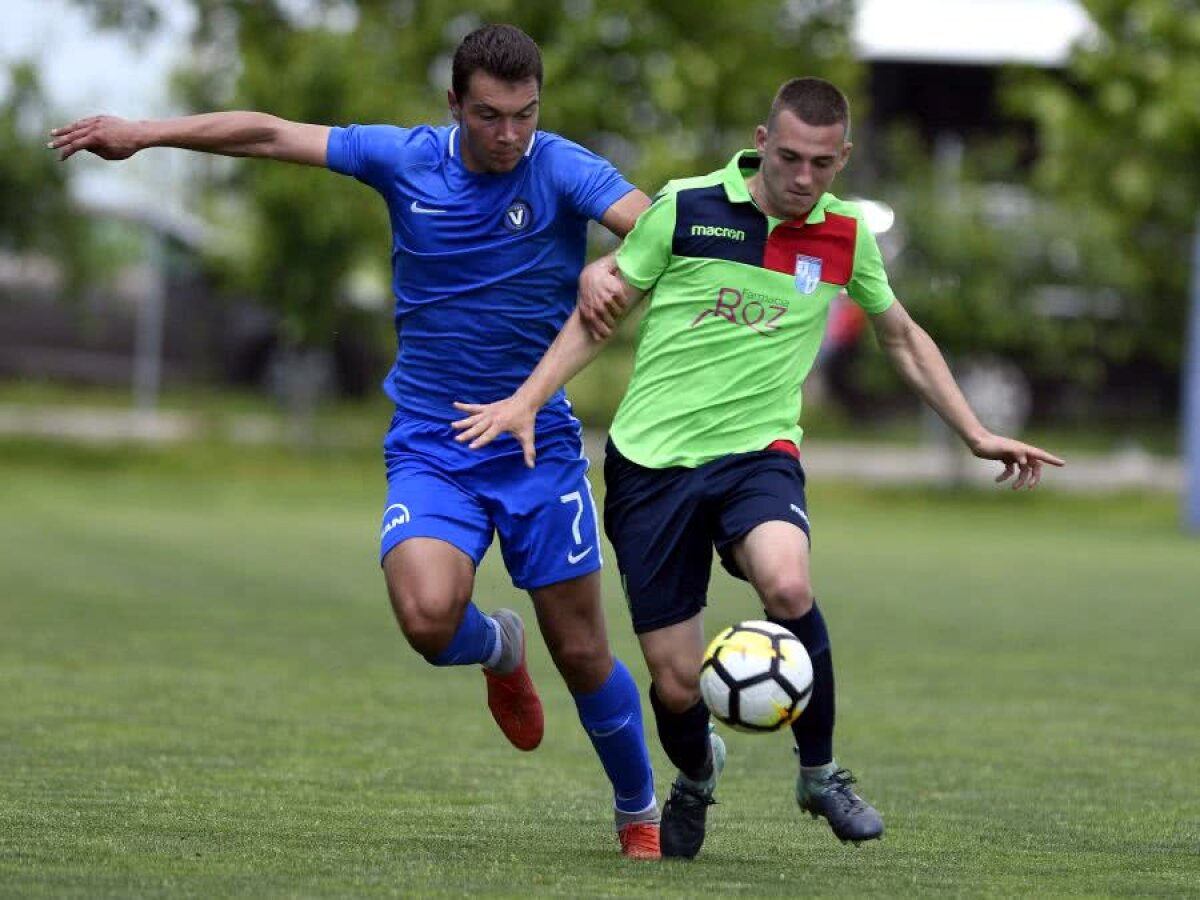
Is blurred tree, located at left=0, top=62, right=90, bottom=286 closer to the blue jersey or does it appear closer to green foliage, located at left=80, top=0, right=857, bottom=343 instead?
green foliage, located at left=80, top=0, right=857, bottom=343

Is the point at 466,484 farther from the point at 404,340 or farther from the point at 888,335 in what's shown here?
the point at 888,335

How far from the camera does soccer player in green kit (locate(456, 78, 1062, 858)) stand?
6383 millimetres

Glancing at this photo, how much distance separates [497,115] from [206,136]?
0.86 m

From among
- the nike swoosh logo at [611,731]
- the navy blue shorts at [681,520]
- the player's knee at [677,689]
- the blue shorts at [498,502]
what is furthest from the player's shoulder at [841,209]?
the nike swoosh logo at [611,731]

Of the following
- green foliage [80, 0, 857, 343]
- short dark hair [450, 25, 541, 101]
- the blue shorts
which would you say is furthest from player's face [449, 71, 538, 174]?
green foliage [80, 0, 857, 343]

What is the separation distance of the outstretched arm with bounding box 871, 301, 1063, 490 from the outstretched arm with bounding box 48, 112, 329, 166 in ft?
5.65

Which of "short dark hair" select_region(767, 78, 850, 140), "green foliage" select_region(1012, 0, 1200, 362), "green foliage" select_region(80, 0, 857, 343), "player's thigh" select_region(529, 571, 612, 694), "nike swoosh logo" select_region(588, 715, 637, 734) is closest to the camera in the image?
"short dark hair" select_region(767, 78, 850, 140)

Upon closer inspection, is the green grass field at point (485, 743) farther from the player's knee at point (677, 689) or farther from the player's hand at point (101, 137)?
the player's hand at point (101, 137)

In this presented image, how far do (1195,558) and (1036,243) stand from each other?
32.5ft

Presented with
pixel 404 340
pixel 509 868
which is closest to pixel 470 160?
pixel 404 340

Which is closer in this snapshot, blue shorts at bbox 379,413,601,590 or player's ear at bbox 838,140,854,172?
player's ear at bbox 838,140,854,172

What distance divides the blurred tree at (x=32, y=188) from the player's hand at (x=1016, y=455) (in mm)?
23759

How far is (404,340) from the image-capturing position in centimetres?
685

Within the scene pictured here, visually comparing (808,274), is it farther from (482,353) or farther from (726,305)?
(482,353)
